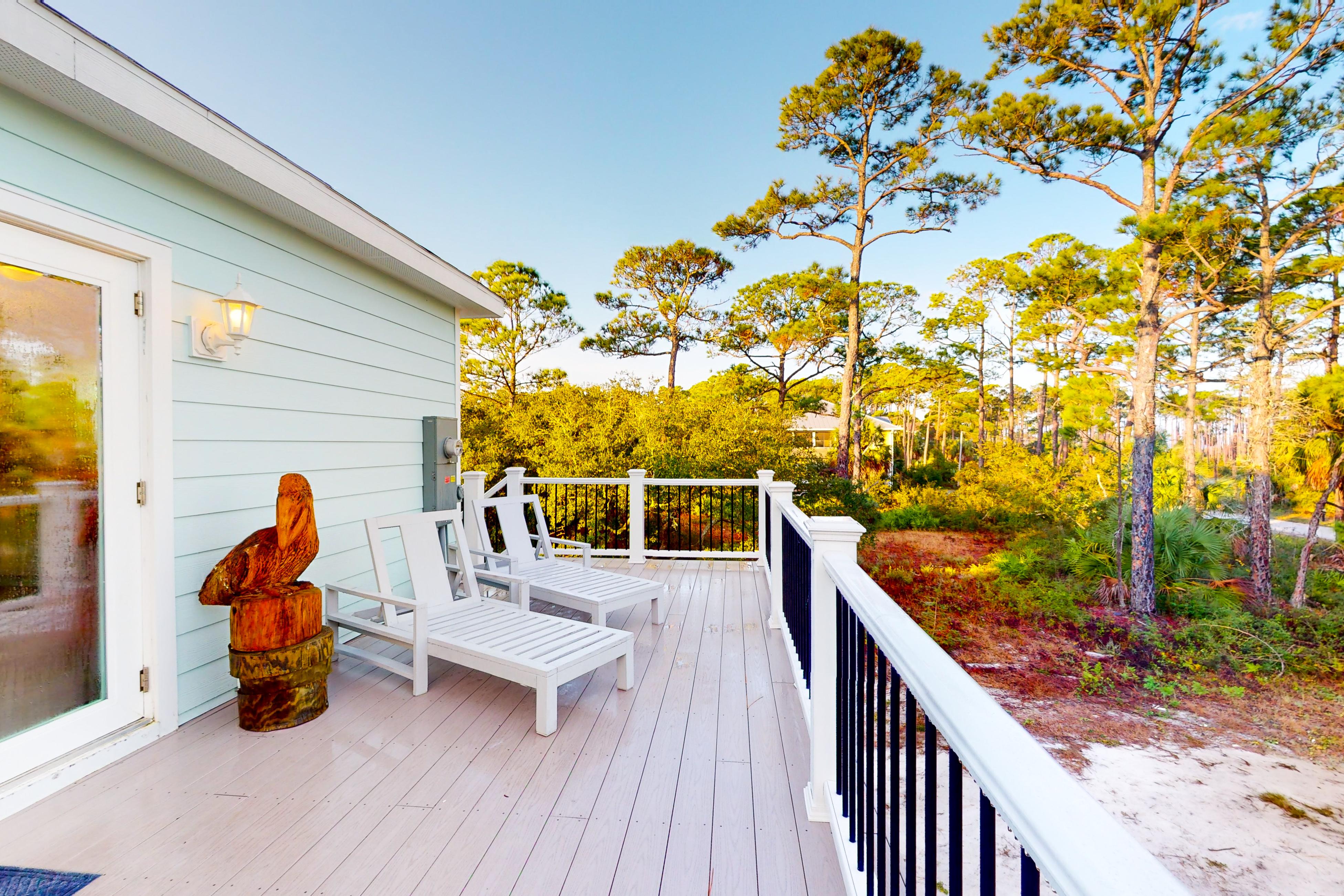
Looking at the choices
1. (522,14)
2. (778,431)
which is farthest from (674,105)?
(778,431)

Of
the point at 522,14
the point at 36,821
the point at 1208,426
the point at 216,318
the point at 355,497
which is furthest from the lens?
the point at 1208,426

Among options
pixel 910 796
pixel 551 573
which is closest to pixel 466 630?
pixel 551 573

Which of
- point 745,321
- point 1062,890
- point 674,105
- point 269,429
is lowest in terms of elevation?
point 1062,890

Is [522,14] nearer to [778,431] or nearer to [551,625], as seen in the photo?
[778,431]

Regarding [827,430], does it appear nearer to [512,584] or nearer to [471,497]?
[471,497]

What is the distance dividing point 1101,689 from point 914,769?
6963mm

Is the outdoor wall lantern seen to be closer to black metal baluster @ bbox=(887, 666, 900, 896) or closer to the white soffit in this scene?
the white soffit

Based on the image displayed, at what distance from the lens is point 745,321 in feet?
55.5

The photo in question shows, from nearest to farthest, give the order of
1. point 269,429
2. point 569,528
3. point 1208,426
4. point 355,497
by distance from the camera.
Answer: point 269,429 → point 355,497 → point 569,528 → point 1208,426

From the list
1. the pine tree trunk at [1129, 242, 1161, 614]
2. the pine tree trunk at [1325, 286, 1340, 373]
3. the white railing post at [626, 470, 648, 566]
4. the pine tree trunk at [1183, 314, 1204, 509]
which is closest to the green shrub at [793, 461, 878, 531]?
the pine tree trunk at [1129, 242, 1161, 614]

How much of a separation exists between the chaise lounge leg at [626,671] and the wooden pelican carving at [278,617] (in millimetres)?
1372

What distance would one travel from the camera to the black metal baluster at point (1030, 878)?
610mm

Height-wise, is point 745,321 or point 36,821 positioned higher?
point 745,321

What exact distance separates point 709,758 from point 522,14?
8.98 m
